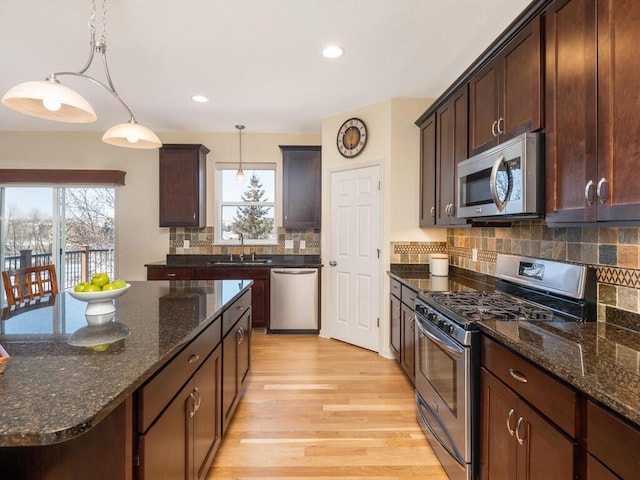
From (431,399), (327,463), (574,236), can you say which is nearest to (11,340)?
(327,463)

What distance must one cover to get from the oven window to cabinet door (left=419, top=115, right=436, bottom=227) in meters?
1.32

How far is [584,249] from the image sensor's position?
1.66m

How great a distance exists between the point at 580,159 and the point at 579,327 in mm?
710

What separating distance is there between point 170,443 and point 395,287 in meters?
2.29

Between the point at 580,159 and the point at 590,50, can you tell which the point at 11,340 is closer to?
the point at 580,159

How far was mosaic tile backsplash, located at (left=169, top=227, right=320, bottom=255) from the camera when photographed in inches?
183

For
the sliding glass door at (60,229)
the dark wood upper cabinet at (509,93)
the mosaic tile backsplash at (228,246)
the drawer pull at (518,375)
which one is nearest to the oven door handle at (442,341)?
the drawer pull at (518,375)

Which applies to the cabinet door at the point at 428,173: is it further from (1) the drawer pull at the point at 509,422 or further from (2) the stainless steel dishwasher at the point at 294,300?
(1) the drawer pull at the point at 509,422

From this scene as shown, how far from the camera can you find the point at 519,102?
172 centimetres

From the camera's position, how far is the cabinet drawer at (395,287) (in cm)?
296

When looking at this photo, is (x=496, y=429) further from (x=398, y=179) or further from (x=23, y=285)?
(x=23, y=285)

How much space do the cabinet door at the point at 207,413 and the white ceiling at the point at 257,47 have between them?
2094mm

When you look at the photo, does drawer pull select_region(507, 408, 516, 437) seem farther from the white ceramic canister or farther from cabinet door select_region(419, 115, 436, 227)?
cabinet door select_region(419, 115, 436, 227)

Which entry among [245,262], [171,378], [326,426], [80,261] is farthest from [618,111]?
[80,261]
